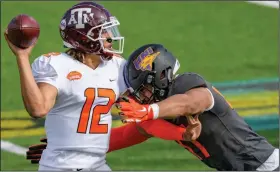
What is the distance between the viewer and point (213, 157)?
7.16 m

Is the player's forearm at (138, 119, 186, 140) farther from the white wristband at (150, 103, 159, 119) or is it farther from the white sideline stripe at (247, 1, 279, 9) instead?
the white sideline stripe at (247, 1, 279, 9)

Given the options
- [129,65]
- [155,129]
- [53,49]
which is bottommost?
[53,49]

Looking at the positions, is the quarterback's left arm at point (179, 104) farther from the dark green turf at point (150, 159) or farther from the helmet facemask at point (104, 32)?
the dark green turf at point (150, 159)

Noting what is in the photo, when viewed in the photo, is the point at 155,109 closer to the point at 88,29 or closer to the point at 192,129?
the point at 192,129

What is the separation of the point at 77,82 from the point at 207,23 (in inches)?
409

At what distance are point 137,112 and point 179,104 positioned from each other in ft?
1.10

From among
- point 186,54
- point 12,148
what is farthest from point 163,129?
point 186,54

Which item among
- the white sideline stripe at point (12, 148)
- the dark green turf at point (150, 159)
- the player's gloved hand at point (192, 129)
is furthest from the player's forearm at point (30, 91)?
the white sideline stripe at point (12, 148)

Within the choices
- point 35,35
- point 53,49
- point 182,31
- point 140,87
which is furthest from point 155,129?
point 182,31

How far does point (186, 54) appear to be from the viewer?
16.0 m

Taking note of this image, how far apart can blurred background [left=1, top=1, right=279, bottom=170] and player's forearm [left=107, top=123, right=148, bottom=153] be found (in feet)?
10.6

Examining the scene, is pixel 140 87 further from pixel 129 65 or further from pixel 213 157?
pixel 213 157

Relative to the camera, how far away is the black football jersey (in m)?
7.07

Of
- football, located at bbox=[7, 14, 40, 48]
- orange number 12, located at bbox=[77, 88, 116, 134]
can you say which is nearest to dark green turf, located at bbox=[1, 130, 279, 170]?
orange number 12, located at bbox=[77, 88, 116, 134]
